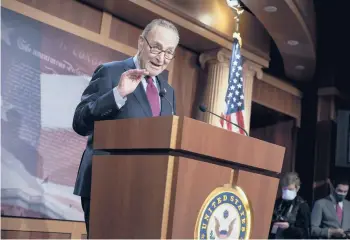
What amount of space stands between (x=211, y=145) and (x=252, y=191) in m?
0.25

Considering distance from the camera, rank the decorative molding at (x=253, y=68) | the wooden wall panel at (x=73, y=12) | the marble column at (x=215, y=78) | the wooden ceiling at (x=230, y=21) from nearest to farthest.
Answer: the wooden wall panel at (x=73, y=12) < the wooden ceiling at (x=230, y=21) < the marble column at (x=215, y=78) < the decorative molding at (x=253, y=68)

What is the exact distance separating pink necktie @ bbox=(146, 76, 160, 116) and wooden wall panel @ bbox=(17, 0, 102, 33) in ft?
9.54

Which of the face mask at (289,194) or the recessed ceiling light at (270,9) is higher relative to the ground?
the recessed ceiling light at (270,9)

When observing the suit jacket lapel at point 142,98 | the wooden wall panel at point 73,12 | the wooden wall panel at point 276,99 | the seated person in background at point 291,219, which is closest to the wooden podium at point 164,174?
the suit jacket lapel at point 142,98

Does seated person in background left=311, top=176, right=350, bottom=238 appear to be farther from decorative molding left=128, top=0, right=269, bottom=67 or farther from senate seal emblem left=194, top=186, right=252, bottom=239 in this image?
senate seal emblem left=194, top=186, right=252, bottom=239

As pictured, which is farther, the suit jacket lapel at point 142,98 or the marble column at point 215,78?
the marble column at point 215,78

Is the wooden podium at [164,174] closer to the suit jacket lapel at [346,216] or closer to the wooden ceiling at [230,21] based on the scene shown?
the wooden ceiling at [230,21]

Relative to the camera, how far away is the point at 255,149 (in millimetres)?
1572

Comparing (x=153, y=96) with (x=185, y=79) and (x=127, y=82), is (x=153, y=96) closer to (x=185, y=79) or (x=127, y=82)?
(x=127, y=82)

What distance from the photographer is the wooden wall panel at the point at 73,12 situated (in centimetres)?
444

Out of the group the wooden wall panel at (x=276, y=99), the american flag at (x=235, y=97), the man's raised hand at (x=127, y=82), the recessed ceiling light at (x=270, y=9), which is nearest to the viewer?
the man's raised hand at (x=127, y=82)

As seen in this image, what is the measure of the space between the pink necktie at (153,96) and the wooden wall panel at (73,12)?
9.54 feet

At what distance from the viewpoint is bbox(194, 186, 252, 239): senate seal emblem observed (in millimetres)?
1446

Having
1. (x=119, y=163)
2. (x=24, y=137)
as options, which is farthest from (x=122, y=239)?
(x=24, y=137)
